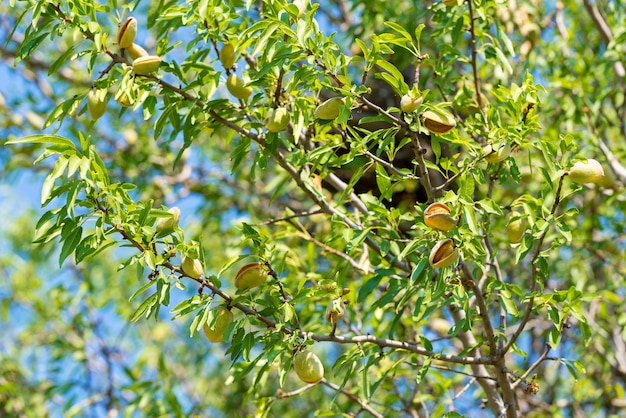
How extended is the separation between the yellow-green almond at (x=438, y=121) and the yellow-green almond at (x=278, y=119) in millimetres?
298

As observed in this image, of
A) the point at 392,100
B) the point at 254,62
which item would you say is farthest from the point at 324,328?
the point at 392,100

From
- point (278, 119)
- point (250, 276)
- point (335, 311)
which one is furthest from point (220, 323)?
point (278, 119)

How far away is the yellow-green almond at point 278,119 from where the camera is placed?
1470 millimetres

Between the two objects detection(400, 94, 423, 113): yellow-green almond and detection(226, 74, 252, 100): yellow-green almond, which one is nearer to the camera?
detection(400, 94, 423, 113): yellow-green almond

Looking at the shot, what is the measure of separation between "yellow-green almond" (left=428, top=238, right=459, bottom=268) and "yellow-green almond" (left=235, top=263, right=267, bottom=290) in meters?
0.32

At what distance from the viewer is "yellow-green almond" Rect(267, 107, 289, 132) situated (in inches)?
57.9

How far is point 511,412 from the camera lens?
157cm

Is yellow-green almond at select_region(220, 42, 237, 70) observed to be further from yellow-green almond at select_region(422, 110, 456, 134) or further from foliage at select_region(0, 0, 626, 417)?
yellow-green almond at select_region(422, 110, 456, 134)

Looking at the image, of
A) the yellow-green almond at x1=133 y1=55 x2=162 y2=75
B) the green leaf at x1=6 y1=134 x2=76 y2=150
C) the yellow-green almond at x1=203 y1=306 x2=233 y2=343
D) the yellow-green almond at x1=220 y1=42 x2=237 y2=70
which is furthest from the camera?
the yellow-green almond at x1=220 y1=42 x2=237 y2=70

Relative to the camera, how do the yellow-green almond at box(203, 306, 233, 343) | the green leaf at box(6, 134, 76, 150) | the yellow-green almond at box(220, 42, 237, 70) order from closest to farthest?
the green leaf at box(6, 134, 76, 150) < the yellow-green almond at box(203, 306, 233, 343) < the yellow-green almond at box(220, 42, 237, 70)

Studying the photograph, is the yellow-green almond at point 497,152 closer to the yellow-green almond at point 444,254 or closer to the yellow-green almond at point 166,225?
the yellow-green almond at point 444,254

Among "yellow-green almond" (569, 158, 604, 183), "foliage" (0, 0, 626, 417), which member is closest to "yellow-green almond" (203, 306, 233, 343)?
"foliage" (0, 0, 626, 417)

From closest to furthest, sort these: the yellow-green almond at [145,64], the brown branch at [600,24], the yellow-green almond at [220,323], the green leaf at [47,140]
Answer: the green leaf at [47,140], the yellow-green almond at [220,323], the yellow-green almond at [145,64], the brown branch at [600,24]

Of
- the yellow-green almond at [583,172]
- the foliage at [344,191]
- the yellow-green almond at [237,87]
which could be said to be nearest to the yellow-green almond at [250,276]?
the foliage at [344,191]
